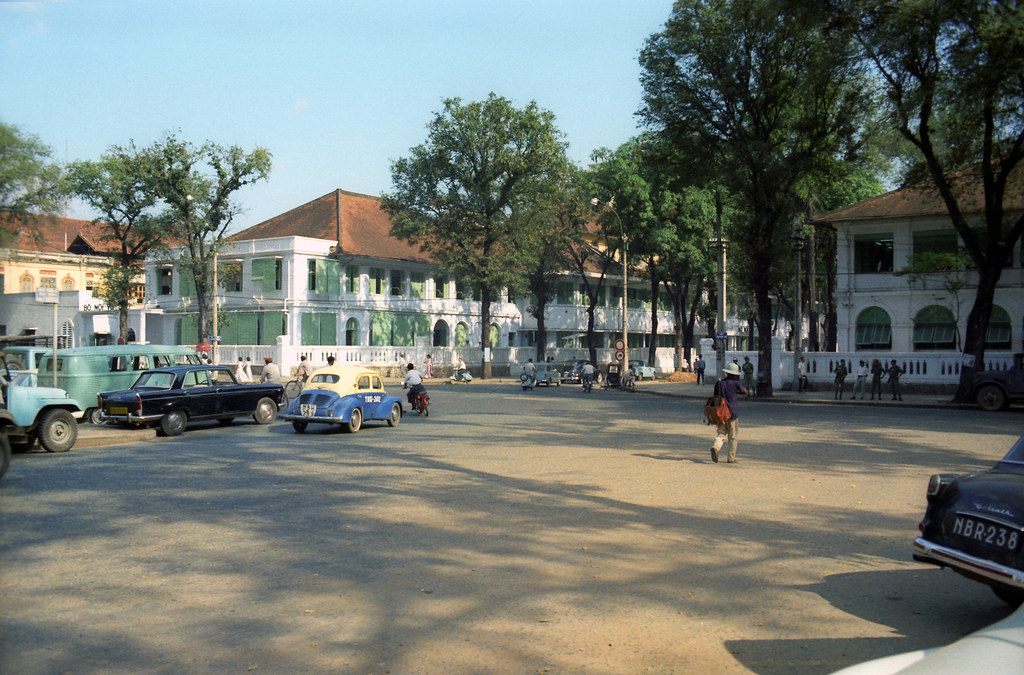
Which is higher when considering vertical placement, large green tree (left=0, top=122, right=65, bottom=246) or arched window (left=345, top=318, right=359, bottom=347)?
large green tree (left=0, top=122, right=65, bottom=246)

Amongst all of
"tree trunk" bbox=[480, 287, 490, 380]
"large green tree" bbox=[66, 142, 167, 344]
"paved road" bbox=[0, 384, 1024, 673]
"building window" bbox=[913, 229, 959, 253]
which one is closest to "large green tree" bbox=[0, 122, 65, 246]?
"large green tree" bbox=[66, 142, 167, 344]

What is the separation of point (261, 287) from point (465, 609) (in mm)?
52308

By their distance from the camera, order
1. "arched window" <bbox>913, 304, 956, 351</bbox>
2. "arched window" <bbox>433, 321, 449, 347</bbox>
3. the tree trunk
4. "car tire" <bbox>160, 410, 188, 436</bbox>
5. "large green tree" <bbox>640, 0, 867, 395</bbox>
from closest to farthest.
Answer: "car tire" <bbox>160, 410, 188, 436</bbox> < "large green tree" <bbox>640, 0, 867, 395</bbox> < "arched window" <bbox>913, 304, 956, 351</bbox> < the tree trunk < "arched window" <bbox>433, 321, 449, 347</bbox>

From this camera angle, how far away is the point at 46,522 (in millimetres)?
10039

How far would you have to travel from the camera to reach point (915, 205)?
4150 cm

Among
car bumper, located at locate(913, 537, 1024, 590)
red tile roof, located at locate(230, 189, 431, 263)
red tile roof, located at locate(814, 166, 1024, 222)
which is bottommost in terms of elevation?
car bumper, located at locate(913, 537, 1024, 590)

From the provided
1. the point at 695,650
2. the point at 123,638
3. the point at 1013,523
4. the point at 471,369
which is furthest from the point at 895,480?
the point at 471,369

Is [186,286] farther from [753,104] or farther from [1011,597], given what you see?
[1011,597]

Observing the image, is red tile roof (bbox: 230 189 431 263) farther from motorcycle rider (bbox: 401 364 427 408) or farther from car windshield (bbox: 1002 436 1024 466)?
car windshield (bbox: 1002 436 1024 466)

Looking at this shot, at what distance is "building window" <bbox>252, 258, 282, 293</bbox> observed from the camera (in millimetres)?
55688

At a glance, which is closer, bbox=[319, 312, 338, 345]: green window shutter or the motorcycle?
the motorcycle

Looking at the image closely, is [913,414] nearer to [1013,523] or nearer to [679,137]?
[679,137]

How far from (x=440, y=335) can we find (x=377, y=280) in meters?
7.75

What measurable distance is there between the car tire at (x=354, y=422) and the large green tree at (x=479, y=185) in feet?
113
